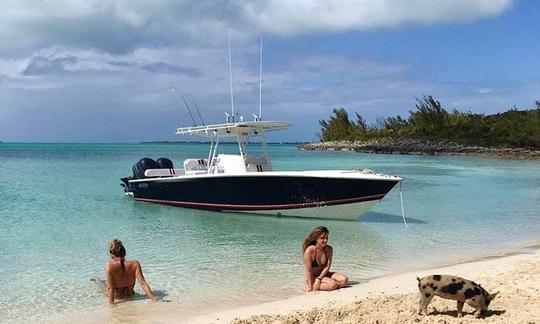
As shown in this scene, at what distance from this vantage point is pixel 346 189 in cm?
1483

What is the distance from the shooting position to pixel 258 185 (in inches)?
616

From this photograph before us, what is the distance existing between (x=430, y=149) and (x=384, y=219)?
6192 centimetres

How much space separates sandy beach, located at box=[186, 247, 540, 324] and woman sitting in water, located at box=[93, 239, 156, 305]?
50.2 inches

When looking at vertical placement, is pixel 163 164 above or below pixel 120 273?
above

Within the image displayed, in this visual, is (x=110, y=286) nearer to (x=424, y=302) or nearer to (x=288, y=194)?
(x=424, y=302)

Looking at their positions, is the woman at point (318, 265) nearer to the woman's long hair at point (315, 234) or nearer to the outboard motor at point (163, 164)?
the woman's long hair at point (315, 234)

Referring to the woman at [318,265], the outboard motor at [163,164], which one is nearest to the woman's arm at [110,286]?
the woman at [318,265]

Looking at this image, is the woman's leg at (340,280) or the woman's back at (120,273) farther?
the woman's leg at (340,280)

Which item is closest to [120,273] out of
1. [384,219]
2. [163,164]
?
[384,219]

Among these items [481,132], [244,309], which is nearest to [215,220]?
[244,309]

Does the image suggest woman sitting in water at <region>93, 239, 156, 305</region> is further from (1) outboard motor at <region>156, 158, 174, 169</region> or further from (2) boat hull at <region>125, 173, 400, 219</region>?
(1) outboard motor at <region>156, 158, 174, 169</region>

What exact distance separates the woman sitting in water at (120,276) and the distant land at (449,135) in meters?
60.1

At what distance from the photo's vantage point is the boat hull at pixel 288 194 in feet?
48.5

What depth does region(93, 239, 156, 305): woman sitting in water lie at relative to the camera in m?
7.78
